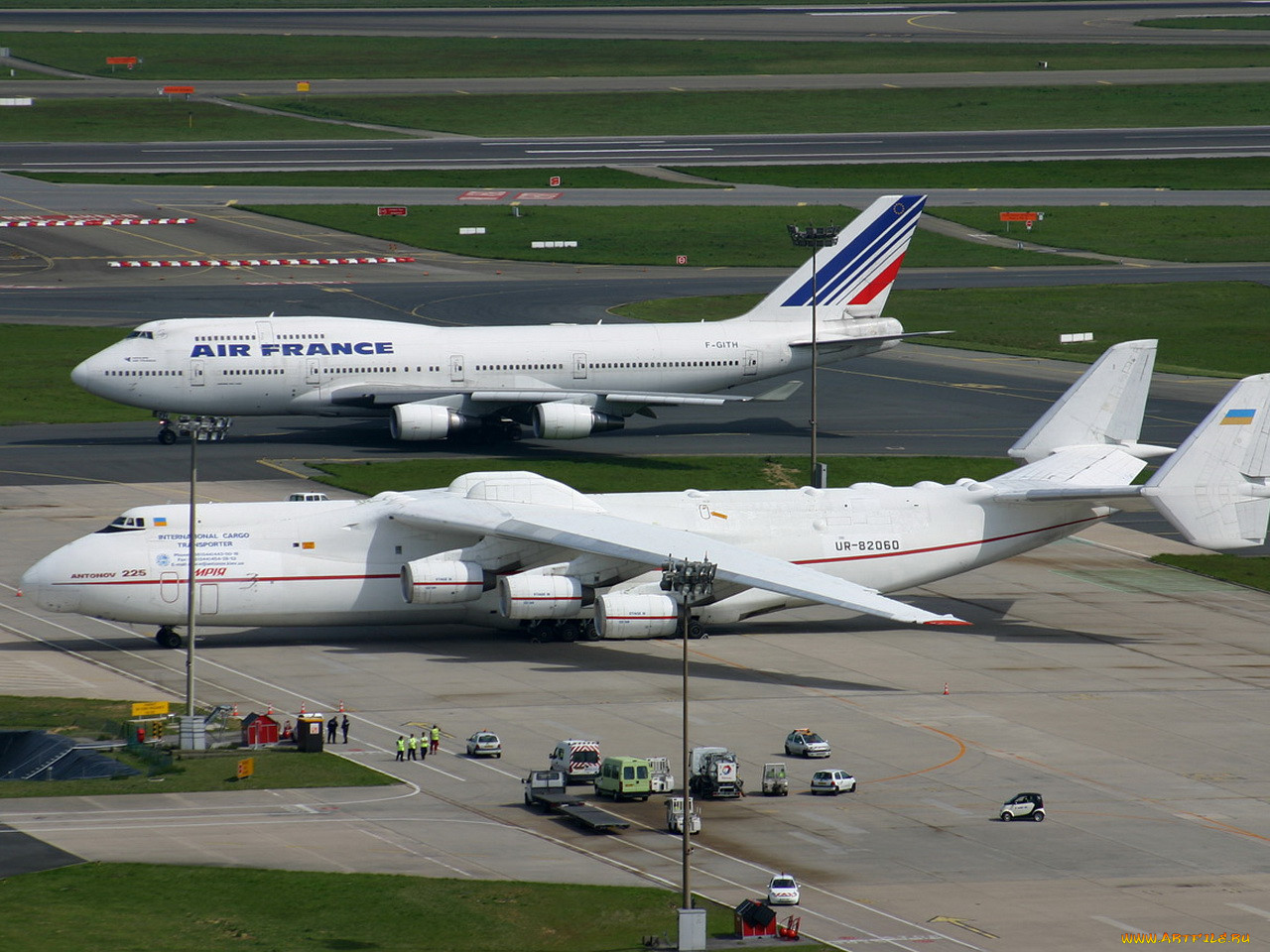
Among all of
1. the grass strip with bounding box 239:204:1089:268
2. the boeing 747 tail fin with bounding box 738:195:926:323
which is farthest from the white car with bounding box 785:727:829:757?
the grass strip with bounding box 239:204:1089:268

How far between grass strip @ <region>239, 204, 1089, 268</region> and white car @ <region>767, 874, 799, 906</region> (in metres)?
101

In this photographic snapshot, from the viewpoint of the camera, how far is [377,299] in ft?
405

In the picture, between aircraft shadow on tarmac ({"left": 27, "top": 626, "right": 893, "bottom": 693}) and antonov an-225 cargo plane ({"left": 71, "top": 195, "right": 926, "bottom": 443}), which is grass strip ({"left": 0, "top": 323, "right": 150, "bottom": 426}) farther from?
aircraft shadow on tarmac ({"left": 27, "top": 626, "right": 893, "bottom": 693})

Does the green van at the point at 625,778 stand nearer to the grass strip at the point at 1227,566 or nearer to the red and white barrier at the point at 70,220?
the grass strip at the point at 1227,566

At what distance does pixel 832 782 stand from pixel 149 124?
15486cm

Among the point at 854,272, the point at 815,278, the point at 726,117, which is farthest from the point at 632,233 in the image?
the point at 815,278

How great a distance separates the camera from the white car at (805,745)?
48969mm

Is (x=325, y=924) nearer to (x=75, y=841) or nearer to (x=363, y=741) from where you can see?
(x=75, y=841)

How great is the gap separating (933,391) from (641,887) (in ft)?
228

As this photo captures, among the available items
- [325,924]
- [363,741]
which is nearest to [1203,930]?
[325,924]

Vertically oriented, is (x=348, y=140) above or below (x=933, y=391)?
above

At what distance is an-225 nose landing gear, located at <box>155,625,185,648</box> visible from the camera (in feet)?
199

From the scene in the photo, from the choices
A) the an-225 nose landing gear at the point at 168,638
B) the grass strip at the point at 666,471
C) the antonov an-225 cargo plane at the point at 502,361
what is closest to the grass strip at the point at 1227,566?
the grass strip at the point at 666,471

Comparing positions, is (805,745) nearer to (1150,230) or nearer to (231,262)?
Result: (231,262)
